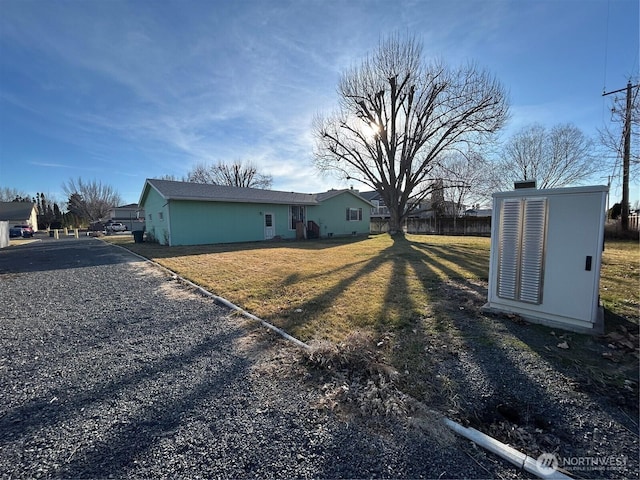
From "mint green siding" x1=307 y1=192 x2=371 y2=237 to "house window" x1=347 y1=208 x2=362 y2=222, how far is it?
0.18 meters

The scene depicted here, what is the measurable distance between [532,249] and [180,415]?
4426 millimetres

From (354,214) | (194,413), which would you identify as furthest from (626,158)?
(194,413)

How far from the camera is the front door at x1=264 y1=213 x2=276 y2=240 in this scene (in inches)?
703

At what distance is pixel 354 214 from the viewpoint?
24.2 meters

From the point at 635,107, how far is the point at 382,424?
1739cm

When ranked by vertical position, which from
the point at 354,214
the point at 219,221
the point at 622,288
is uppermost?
the point at 354,214

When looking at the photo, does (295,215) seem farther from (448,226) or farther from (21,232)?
(21,232)

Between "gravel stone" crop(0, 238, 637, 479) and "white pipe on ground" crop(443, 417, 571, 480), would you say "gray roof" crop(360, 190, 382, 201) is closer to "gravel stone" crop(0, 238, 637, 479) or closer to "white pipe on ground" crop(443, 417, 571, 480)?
"gravel stone" crop(0, 238, 637, 479)

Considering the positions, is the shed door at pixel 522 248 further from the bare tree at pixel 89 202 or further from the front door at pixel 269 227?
the bare tree at pixel 89 202

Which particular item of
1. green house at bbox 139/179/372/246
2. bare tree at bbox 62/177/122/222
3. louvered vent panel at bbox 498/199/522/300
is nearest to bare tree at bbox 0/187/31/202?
bare tree at bbox 62/177/122/222

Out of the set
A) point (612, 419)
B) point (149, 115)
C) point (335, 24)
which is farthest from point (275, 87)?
point (612, 419)

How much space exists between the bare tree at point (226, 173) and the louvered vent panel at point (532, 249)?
40.6 meters

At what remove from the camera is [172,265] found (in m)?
8.49

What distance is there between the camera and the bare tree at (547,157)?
22.8m
